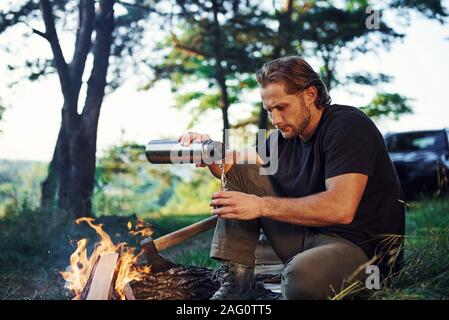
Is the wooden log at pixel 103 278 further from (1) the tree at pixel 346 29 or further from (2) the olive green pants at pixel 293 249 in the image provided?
(1) the tree at pixel 346 29

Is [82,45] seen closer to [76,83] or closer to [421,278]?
[76,83]

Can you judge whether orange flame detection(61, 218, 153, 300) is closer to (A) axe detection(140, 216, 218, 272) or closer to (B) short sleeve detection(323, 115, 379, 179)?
(A) axe detection(140, 216, 218, 272)

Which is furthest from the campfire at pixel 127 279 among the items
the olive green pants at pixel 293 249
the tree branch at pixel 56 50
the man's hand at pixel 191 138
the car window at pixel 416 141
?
the car window at pixel 416 141

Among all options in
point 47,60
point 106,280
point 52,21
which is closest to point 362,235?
point 106,280

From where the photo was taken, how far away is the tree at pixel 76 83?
573 cm

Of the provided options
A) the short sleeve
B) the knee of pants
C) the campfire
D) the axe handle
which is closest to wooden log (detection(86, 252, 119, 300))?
the campfire

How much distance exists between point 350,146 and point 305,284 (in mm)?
569

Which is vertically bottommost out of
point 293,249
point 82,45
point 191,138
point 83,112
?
point 293,249

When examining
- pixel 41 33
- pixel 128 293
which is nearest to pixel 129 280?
pixel 128 293

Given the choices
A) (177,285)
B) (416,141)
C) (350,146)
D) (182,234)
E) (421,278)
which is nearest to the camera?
(350,146)

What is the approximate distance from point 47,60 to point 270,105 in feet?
14.0

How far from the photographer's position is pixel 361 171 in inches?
88.5
